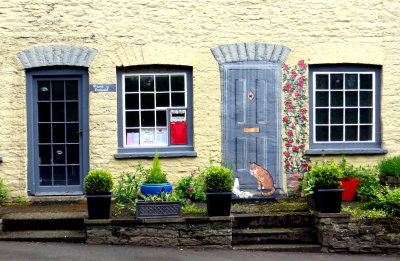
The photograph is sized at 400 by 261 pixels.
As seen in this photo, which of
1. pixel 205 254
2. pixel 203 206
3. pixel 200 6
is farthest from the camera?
pixel 200 6

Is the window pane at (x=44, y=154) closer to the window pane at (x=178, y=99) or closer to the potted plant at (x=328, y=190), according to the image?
the window pane at (x=178, y=99)

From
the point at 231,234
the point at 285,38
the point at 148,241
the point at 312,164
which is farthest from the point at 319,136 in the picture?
the point at 148,241

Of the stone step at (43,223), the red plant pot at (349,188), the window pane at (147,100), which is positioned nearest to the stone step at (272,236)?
the red plant pot at (349,188)

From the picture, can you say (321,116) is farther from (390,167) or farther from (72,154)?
(72,154)

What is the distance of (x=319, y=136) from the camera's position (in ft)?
30.2

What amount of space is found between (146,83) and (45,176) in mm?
2576

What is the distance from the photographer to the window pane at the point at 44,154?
29.2 feet

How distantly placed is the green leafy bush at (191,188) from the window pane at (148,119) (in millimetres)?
1213

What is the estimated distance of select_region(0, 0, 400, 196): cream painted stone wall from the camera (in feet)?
28.5

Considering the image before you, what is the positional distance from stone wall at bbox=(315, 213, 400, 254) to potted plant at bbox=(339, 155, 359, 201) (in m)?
1.41

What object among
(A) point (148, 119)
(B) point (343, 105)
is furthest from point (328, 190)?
(A) point (148, 119)

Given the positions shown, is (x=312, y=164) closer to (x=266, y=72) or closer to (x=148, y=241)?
(x=266, y=72)

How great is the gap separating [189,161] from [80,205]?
2.11 meters

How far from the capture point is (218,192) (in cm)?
677
